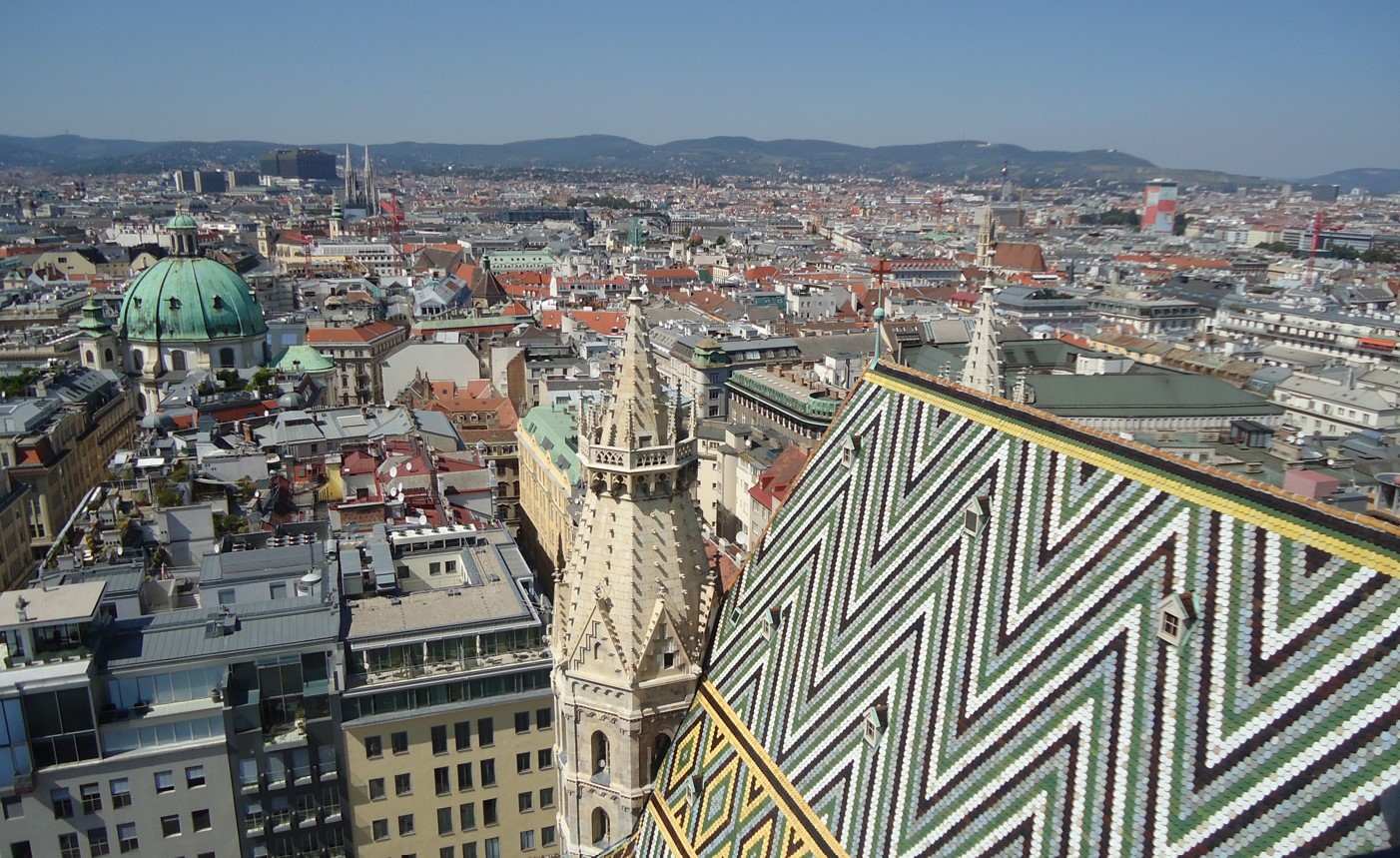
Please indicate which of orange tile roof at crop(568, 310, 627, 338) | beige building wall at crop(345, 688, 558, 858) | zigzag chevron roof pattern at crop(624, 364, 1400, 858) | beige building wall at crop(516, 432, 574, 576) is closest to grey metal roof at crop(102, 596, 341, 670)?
beige building wall at crop(345, 688, 558, 858)

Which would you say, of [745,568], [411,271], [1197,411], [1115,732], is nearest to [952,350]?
[1197,411]

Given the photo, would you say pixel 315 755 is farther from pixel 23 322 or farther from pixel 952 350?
pixel 23 322

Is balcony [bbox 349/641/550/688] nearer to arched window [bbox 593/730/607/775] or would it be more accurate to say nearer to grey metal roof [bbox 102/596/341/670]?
grey metal roof [bbox 102/596/341/670]

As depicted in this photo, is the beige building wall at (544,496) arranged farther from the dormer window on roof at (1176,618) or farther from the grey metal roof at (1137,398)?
the dormer window on roof at (1176,618)

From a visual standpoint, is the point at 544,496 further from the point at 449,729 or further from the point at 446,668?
the point at 449,729

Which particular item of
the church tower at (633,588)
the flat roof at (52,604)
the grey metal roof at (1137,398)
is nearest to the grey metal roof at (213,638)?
the flat roof at (52,604)
